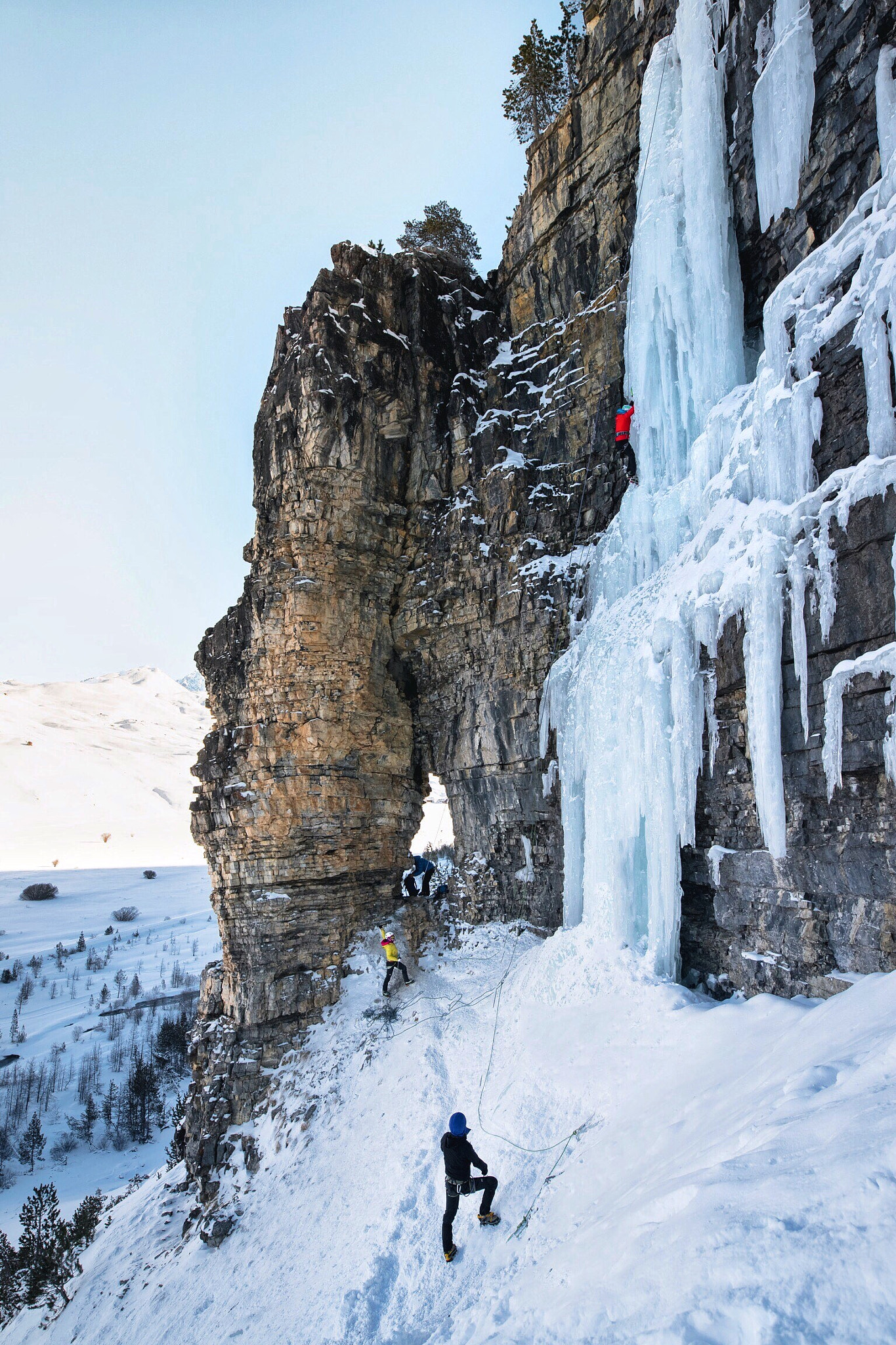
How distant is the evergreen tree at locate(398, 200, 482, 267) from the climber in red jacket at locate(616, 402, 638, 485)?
1167 centimetres

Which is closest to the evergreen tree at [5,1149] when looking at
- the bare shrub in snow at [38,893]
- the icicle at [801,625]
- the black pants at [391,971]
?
the black pants at [391,971]

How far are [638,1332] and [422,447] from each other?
1427 centimetres

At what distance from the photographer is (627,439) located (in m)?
11.8

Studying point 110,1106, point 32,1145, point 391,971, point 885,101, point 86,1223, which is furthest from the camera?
point 110,1106

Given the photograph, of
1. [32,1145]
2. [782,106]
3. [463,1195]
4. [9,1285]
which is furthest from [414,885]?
[32,1145]

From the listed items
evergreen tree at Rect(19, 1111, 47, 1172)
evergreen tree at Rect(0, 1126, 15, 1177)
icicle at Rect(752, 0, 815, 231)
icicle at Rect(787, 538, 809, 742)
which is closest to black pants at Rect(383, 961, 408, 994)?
icicle at Rect(787, 538, 809, 742)

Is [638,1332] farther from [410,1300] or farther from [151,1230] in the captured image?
[151,1230]

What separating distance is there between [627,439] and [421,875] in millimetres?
10076

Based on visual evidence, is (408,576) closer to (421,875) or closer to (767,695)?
(421,875)

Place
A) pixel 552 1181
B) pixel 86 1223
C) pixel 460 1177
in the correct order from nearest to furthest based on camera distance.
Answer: pixel 460 1177
pixel 552 1181
pixel 86 1223

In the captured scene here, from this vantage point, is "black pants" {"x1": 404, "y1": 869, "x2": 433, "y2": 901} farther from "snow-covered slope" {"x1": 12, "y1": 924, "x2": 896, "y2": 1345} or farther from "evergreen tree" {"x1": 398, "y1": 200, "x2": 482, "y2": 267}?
"evergreen tree" {"x1": 398, "y1": 200, "x2": 482, "y2": 267}

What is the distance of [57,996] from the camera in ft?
142

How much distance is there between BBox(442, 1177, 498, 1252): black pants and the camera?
584cm

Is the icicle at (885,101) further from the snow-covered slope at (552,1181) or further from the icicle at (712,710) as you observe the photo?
the snow-covered slope at (552,1181)
